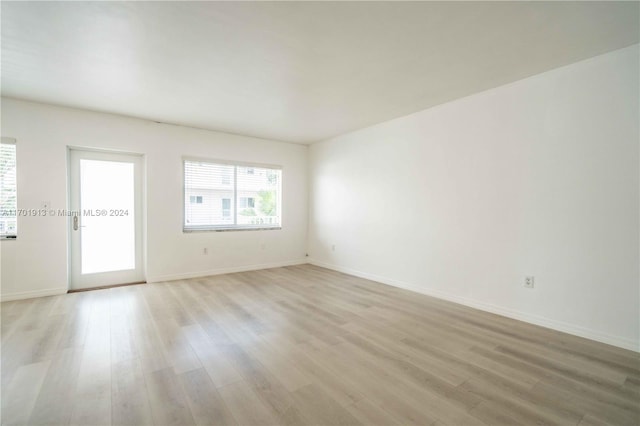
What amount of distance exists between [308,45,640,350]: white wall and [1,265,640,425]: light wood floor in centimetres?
36

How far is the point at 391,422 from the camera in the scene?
165 centimetres

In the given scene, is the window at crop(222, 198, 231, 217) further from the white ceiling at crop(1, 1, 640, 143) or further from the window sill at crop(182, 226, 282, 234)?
the white ceiling at crop(1, 1, 640, 143)

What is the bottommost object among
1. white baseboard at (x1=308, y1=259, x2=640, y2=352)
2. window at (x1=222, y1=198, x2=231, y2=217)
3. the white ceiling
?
white baseboard at (x1=308, y1=259, x2=640, y2=352)

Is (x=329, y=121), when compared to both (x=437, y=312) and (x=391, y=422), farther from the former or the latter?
(x=391, y=422)

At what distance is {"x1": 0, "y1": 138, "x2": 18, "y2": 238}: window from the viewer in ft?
12.1

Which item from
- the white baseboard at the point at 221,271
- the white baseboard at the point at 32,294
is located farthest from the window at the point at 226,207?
the white baseboard at the point at 32,294

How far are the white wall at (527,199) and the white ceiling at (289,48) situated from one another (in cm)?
35

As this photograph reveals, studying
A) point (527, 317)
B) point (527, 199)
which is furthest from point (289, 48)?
point (527, 317)

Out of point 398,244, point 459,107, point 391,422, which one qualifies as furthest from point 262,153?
point 391,422

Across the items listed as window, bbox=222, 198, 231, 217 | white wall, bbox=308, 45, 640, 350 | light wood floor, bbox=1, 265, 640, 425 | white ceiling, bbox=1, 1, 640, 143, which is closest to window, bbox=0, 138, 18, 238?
white ceiling, bbox=1, 1, 640, 143

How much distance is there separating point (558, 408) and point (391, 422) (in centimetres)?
108

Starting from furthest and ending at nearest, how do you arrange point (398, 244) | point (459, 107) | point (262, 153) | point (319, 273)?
point (262, 153) < point (319, 273) < point (398, 244) < point (459, 107)

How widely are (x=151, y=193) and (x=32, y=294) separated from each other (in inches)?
77.5

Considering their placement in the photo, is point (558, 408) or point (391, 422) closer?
point (391, 422)
